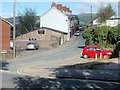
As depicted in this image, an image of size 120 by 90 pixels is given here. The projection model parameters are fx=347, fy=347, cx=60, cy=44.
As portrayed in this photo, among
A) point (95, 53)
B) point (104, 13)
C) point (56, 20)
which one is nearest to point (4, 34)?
point (95, 53)

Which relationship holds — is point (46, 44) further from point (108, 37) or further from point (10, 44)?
point (108, 37)

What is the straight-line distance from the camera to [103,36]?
52812 millimetres

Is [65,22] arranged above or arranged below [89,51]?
above

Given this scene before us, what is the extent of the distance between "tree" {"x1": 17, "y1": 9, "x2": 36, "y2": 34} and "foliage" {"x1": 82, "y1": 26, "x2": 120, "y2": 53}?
5316cm

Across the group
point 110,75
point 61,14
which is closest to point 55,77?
point 110,75

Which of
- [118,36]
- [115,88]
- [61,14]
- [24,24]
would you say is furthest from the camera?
[24,24]

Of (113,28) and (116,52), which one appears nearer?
(116,52)

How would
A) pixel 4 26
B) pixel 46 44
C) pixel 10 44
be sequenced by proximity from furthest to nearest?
pixel 46 44, pixel 10 44, pixel 4 26

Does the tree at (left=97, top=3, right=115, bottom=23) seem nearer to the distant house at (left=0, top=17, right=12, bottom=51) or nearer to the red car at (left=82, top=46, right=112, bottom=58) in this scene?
the distant house at (left=0, top=17, right=12, bottom=51)

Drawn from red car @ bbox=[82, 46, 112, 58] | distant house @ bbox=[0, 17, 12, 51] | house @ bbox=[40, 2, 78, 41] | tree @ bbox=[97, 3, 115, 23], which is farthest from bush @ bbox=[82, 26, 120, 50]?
tree @ bbox=[97, 3, 115, 23]

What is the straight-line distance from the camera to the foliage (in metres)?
50.3

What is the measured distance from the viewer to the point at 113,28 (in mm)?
49812

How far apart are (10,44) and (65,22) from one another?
28976 millimetres

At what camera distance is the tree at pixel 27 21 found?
108m
